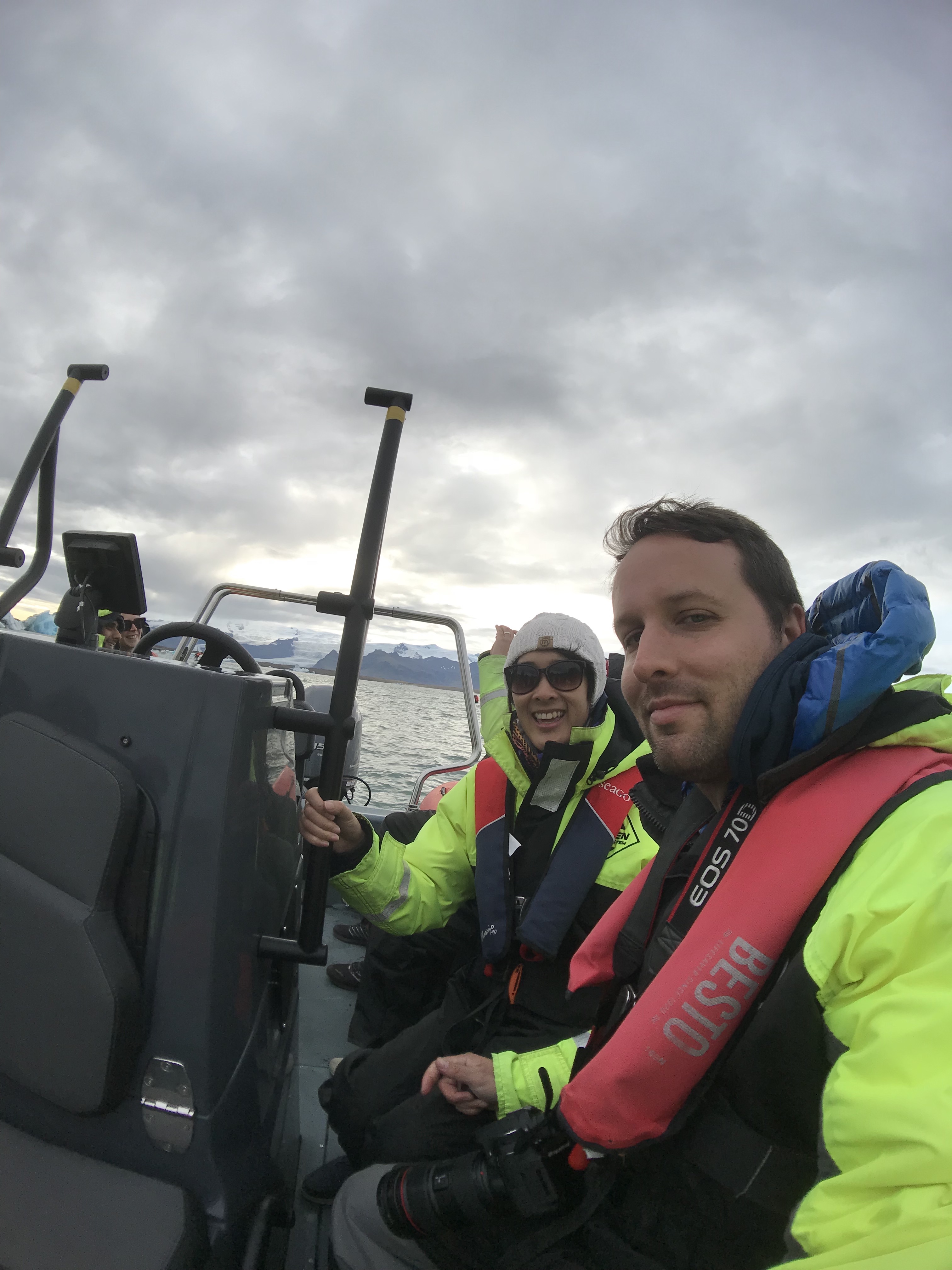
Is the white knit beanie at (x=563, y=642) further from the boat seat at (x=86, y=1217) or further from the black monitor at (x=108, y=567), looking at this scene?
the boat seat at (x=86, y=1217)

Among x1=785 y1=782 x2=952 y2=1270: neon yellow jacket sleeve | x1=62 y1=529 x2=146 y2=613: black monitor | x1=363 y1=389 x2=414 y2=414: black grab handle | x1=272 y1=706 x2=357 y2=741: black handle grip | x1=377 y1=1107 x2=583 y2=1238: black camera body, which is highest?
x1=363 y1=389 x2=414 y2=414: black grab handle

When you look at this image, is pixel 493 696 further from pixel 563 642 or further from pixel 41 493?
pixel 41 493

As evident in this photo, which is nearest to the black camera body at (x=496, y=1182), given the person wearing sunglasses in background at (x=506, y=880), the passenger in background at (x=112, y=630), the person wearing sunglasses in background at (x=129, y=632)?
the person wearing sunglasses in background at (x=506, y=880)

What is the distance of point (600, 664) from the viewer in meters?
2.33

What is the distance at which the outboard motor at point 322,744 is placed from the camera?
4.53m

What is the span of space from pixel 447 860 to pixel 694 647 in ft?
4.38

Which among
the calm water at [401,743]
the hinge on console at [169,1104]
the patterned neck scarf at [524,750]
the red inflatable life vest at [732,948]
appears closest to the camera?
the red inflatable life vest at [732,948]

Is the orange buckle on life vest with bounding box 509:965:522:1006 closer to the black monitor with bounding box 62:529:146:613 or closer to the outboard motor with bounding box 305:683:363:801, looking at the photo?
the black monitor with bounding box 62:529:146:613

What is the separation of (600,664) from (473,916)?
3.44 feet

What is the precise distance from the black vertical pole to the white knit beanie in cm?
103

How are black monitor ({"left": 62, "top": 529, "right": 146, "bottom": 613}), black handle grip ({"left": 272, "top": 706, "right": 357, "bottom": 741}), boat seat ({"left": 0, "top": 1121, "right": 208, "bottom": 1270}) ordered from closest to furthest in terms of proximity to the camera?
boat seat ({"left": 0, "top": 1121, "right": 208, "bottom": 1270}), black handle grip ({"left": 272, "top": 706, "right": 357, "bottom": 741}), black monitor ({"left": 62, "top": 529, "right": 146, "bottom": 613})

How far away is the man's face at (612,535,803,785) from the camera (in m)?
1.14

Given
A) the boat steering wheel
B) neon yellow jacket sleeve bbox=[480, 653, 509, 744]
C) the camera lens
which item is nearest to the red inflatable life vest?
the camera lens

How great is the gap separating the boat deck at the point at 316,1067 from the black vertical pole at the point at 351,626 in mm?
400
